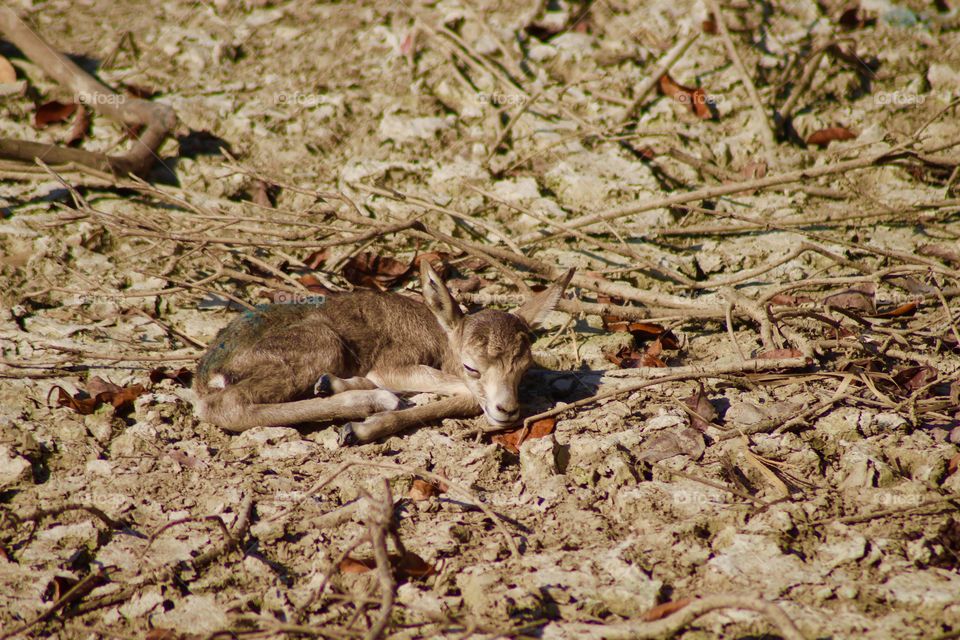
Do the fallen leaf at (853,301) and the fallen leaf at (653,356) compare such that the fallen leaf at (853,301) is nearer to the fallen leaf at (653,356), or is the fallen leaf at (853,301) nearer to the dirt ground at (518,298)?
the dirt ground at (518,298)

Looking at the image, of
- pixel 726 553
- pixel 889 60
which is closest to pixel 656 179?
pixel 889 60

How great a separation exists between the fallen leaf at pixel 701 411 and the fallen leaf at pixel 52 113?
6445 mm

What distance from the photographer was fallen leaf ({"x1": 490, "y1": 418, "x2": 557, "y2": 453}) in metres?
4.47

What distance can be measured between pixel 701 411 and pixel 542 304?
1.30 meters

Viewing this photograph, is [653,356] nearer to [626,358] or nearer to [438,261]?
[626,358]

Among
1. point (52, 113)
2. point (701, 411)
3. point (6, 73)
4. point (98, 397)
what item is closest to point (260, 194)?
point (52, 113)

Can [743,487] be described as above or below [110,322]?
above

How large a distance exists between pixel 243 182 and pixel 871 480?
220 inches

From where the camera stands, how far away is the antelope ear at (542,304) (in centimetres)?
511

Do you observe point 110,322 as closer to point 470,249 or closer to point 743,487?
point 470,249

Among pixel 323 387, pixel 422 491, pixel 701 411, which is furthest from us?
pixel 323 387

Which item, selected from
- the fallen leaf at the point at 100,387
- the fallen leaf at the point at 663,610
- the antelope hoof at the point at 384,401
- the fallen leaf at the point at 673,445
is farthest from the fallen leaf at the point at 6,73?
the fallen leaf at the point at 663,610

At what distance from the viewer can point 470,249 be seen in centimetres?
567

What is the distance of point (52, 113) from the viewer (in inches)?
296
